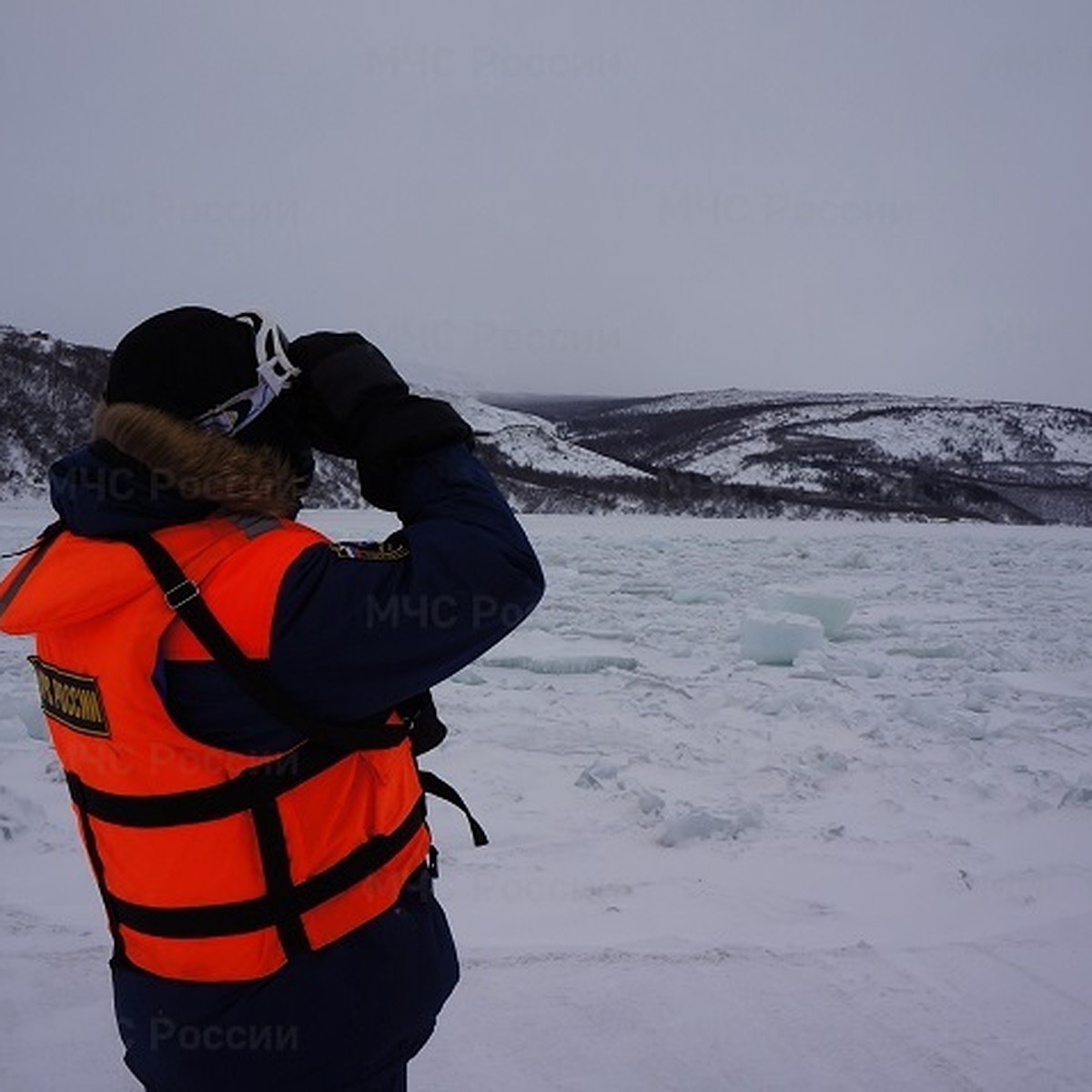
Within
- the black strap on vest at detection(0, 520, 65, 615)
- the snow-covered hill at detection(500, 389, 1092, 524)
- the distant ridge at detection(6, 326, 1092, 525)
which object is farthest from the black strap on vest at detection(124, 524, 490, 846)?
the snow-covered hill at detection(500, 389, 1092, 524)

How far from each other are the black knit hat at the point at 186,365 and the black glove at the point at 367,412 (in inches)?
3.1

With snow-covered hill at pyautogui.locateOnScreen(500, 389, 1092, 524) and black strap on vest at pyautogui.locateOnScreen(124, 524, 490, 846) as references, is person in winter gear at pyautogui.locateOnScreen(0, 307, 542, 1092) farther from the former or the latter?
snow-covered hill at pyautogui.locateOnScreen(500, 389, 1092, 524)

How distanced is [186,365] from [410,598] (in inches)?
14.9

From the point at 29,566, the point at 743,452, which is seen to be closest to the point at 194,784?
the point at 29,566

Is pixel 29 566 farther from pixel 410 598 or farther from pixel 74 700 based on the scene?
pixel 410 598

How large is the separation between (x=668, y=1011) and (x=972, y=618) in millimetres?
7673

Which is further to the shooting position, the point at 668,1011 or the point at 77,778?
the point at 668,1011

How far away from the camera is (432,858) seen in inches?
50.9

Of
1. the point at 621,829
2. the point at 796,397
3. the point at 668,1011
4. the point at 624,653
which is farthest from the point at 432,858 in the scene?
the point at 796,397

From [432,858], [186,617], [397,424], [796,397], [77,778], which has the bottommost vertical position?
[432,858]

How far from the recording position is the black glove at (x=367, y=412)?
1062 mm

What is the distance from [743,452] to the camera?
71.4 meters

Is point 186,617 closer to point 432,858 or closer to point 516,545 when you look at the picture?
point 516,545

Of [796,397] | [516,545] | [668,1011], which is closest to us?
[516,545]
